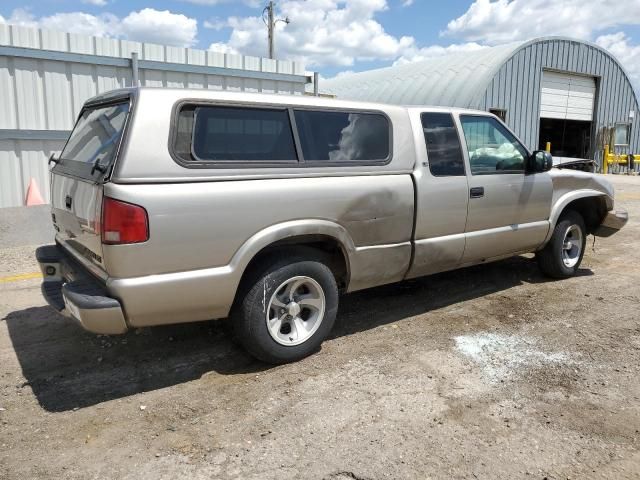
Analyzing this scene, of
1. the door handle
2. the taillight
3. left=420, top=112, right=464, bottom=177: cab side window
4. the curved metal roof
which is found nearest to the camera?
the taillight

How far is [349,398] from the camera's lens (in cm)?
347

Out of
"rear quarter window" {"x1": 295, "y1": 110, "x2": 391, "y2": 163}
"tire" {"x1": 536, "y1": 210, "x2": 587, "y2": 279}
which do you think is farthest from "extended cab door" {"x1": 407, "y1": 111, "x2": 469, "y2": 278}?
"tire" {"x1": 536, "y1": 210, "x2": 587, "y2": 279}

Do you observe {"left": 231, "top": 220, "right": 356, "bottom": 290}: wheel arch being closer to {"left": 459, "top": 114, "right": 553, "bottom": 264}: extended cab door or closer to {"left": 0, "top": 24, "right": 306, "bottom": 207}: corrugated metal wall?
{"left": 459, "top": 114, "right": 553, "bottom": 264}: extended cab door

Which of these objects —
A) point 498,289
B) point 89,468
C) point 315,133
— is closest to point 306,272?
point 315,133

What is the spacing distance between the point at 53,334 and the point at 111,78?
5760mm

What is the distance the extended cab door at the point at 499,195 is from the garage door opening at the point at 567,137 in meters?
22.3

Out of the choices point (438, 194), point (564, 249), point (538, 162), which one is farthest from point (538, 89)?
point (438, 194)

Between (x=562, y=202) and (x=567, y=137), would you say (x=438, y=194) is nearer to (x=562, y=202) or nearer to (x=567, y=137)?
(x=562, y=202)

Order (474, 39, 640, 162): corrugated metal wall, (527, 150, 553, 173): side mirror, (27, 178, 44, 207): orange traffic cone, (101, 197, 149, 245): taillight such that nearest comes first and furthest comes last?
(101, 197, 149, 245): taillight, (527, 150, 553, 173): side mirror, (27, 178, 44, 207): orange traffic cone, (474, 39, 640, 162): corrugated metal wall

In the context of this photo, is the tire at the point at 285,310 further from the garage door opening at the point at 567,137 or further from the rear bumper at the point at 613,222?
the garage door opening at the point at 567,137

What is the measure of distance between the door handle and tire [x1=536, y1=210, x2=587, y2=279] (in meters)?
1.45

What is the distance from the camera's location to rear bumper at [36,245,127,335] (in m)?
3.18

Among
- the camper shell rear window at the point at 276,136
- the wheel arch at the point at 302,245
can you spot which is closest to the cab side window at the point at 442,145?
the camper shell rear window at the point at 276,136

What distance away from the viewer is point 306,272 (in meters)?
3.89
